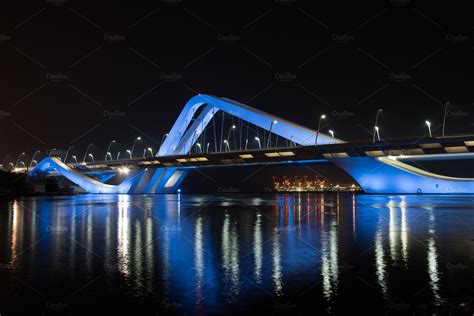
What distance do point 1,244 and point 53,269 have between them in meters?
4.23

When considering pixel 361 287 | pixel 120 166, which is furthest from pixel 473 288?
pixel 120 166

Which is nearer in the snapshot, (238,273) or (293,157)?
(238,273)

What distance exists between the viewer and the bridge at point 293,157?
43906mm

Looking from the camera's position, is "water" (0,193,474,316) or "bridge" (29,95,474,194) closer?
"water" (0,193,474,316)

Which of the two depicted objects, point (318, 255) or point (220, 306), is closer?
point (220, 306)

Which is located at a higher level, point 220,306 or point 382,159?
point 382,159

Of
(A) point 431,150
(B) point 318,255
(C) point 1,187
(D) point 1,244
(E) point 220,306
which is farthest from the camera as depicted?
(C) point 1,187

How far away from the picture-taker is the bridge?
43.9 meters

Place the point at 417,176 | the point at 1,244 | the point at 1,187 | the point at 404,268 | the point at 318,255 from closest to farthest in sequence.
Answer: the point at 404,268 < the point at 318,255 < the point at 1,244 < the point at 417,176 < the point at 1,187

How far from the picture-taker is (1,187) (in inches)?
2384

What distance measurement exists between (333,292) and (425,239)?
21.3ft

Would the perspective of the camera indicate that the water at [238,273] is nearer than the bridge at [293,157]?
Yes

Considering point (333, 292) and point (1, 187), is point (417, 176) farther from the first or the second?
point (1, 187)

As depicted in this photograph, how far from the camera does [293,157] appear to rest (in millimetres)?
52688
